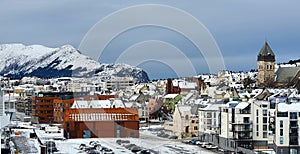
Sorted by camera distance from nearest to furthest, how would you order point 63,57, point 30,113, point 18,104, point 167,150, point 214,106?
1. point 167,150
2. point 214,106
3. point 30,113
4. point 18,104
5. point 63,57

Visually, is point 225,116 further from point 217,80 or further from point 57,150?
point 217,80

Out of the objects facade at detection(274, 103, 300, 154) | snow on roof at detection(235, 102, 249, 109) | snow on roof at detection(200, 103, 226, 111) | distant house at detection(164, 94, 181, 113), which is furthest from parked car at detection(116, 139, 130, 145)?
distant house at detection(164, 94, 181, 113)

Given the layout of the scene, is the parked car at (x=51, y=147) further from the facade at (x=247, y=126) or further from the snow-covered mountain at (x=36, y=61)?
the snow-covered mountain at (x=36, y=61)

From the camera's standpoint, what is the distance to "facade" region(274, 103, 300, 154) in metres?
9.80

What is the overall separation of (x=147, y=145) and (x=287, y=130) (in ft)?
10.1

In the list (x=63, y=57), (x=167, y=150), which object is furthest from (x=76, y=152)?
(x=63, y=57)

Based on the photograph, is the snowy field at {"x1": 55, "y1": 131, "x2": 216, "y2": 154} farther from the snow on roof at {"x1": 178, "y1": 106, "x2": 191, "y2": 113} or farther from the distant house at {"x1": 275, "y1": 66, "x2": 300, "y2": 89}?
the distant house at {"x1": 275, "y1": 66, "x2": 300, "y2": 89}

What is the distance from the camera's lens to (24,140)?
12148mm

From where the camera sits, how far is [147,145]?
463 inches

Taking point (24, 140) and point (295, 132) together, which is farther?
point (24, 140)

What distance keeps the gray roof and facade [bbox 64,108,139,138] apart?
12.6 metres

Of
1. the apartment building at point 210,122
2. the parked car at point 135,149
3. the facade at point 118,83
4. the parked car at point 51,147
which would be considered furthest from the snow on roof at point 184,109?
the facade at point 118,83

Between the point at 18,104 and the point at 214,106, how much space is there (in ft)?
45.2

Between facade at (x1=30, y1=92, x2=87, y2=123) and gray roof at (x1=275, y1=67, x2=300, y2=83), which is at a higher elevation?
gray roof at (x1=275, y1=67, x2=300, y2=83)
